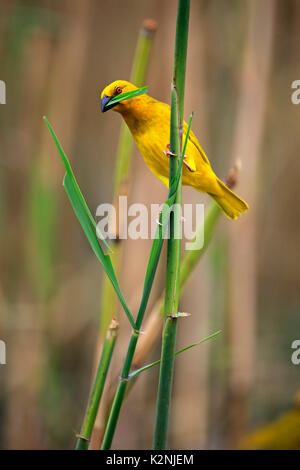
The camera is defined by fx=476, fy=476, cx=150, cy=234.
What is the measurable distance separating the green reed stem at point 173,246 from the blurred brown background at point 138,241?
58 centimetres

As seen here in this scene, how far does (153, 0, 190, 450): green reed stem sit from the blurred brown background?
582 millimetres

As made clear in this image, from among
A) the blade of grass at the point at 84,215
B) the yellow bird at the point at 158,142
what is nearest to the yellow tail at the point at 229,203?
the yellow bird at the point at 158,142

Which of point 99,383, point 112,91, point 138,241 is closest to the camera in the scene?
point 112,91

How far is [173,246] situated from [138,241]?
813 mm

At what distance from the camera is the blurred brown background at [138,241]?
105cm

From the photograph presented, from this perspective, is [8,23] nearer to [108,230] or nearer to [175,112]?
[108,230]

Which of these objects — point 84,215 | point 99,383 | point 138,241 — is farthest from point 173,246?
point 138,241

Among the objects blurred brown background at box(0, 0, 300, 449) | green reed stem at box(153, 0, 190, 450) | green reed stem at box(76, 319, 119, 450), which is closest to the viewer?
green reed stem at box(153, 0, 190, 450)

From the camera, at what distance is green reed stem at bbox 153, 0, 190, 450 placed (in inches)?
13.7

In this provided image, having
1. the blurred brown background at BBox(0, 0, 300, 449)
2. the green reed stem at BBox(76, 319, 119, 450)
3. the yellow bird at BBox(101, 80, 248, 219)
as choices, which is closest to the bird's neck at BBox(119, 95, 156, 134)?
the yellow bird at BBox(101, 80, 248, 219)

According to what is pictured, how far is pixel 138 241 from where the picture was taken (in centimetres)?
118

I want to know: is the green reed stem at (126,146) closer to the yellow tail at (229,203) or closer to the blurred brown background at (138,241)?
the yellow tail at (229,203)

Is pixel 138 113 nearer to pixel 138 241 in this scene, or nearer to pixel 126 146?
pixel 126 146

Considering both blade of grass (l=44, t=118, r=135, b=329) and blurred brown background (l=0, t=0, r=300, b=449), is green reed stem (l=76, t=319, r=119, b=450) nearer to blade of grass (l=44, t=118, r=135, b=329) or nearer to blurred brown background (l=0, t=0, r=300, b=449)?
blade of grass (l=44, t=118, r=135, b=329)
